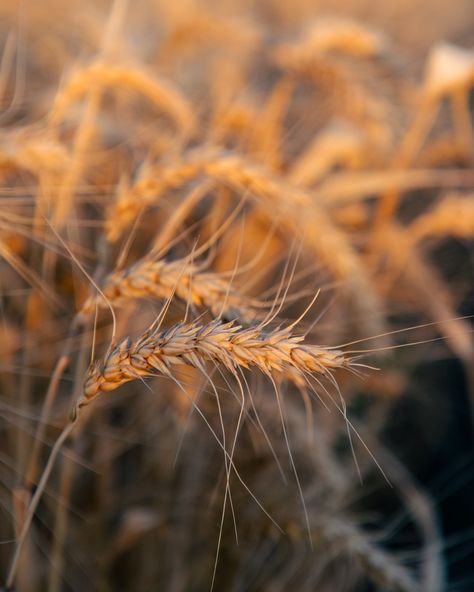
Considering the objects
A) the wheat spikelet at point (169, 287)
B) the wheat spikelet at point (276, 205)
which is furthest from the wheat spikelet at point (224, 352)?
the wheat spikelet at point (276, 205)

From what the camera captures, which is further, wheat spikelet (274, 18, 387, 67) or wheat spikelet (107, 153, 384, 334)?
wheat spikelet (274, 18, 387, 67)

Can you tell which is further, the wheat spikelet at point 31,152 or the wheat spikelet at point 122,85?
the wheat spikelet at point 122,85

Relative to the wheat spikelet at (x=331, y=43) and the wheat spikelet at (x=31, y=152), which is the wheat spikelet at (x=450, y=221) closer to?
the wheat spikelet at (x=331, y=43)

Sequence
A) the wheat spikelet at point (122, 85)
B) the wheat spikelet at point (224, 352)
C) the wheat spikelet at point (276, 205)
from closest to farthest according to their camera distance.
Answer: the wheat spikelet at point (224, 352) → the wheat spikelet at point (276, 205) → the wheat spikelet at point (122, 85)

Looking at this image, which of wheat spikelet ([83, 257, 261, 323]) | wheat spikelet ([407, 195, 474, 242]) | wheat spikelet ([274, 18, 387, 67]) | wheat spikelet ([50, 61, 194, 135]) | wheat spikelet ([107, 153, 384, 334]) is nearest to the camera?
wheat spikelet ([83, 257, 261, 323])

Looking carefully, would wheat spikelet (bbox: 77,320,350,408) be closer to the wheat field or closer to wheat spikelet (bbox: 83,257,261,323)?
the wheat field

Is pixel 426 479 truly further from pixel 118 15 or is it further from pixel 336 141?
pixel 118 15

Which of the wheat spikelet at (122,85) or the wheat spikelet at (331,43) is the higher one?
the wheat spikelet at (122,85)

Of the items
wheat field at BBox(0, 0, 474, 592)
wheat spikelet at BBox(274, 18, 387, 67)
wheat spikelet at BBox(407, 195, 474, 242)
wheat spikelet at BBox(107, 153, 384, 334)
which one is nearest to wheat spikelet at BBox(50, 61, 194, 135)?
wheat field at BBox(0, 0, 474, 592)

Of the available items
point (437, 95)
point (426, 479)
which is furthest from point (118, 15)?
point (426, 479)
